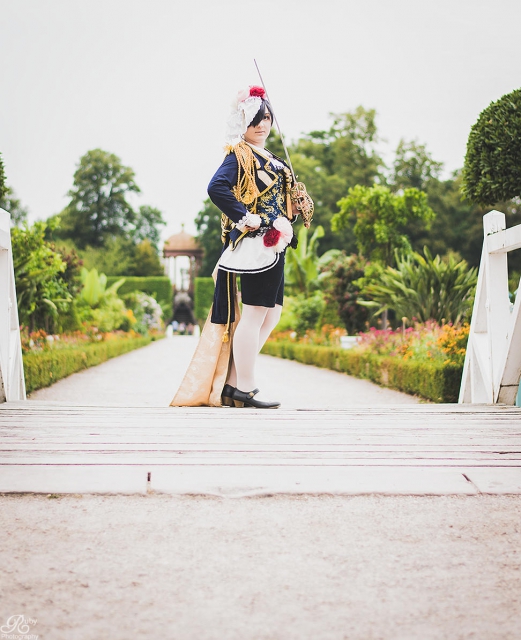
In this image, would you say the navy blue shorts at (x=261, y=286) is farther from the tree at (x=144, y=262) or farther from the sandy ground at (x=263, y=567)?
the tree at (x=144, y=262)

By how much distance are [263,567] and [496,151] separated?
5.96m

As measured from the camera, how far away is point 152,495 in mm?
2371

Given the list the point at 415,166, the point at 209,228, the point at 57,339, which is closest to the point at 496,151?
the point at 57,339

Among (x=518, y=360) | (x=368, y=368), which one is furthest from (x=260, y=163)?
(x=368, y=368)

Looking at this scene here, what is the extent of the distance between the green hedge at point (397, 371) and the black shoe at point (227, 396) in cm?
329

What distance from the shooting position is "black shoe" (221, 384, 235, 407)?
434cm

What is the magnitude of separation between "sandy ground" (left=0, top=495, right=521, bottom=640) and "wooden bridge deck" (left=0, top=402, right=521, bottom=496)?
0.10 m

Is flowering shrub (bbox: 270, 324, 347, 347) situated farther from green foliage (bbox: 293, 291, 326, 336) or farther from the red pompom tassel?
the red pompom tassel

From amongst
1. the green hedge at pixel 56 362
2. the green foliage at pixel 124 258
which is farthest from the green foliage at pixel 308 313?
the green foliage at pixel 124 258

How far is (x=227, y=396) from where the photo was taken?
4355 millimetres

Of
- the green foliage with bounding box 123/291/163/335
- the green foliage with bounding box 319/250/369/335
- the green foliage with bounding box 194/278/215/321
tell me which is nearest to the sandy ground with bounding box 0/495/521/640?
the green foliage with bounding box 319/250/369/335

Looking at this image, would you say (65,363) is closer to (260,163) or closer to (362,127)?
(260,163)

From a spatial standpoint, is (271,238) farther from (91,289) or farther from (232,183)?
(91,289)

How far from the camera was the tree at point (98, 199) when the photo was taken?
4978 cm
